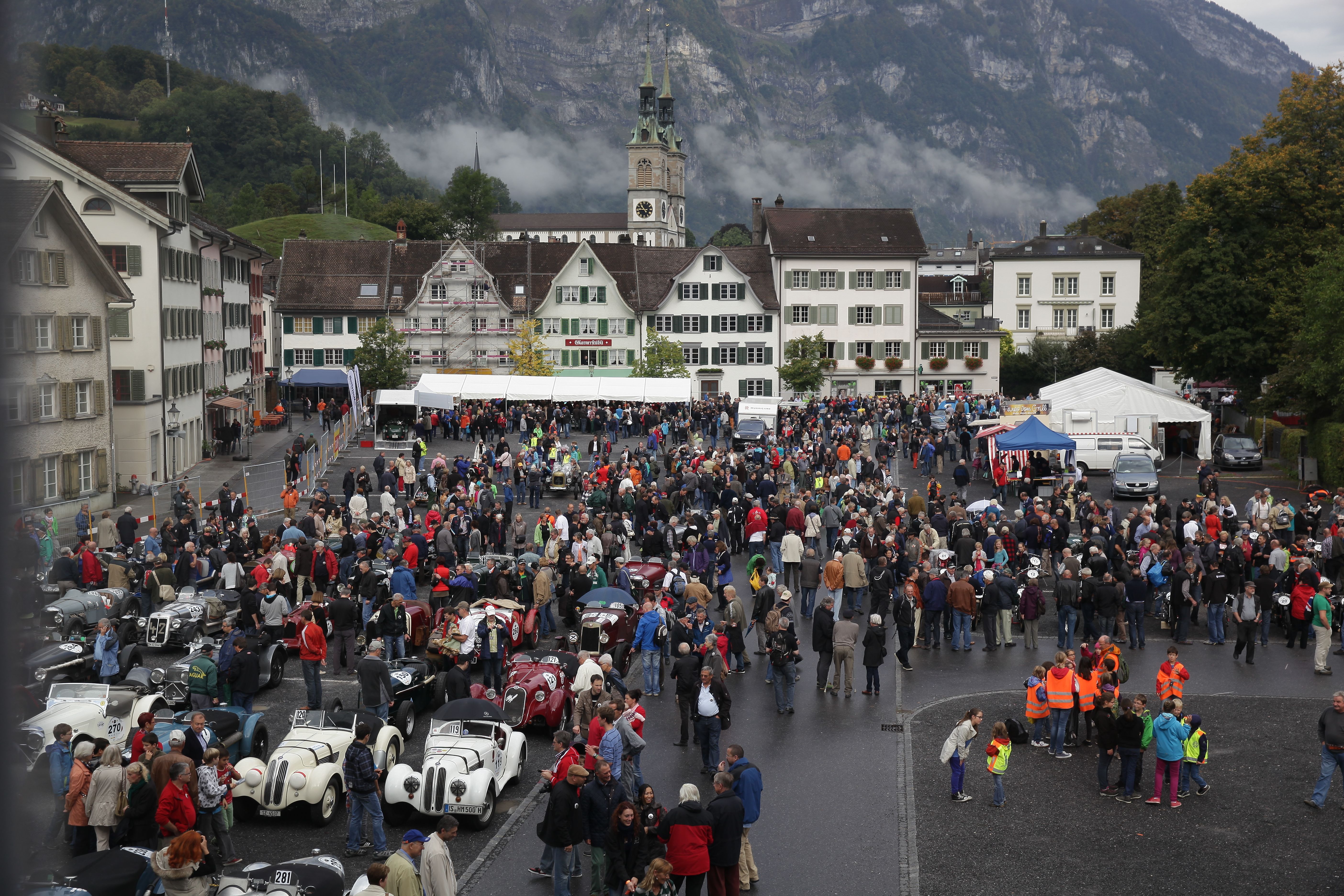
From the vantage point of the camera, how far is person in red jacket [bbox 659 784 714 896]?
11.6 m

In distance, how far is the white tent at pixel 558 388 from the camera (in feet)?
181

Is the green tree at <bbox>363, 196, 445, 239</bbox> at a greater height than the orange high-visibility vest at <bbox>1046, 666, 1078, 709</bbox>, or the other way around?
the green tree at <bbox>363, 196, 445, 239</bbox>

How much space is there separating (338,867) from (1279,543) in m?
19.0

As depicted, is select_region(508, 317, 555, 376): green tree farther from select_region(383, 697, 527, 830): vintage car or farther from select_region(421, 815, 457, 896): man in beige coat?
select_region(421, 815, 457, 896): man in beige coat

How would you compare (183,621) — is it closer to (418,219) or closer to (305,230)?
(305,230)

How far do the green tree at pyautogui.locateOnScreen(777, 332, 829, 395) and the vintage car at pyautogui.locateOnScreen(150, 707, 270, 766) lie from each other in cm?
5764

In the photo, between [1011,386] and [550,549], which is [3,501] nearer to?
[550,549]

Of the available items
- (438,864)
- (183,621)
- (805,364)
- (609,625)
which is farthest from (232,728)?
(805,364)

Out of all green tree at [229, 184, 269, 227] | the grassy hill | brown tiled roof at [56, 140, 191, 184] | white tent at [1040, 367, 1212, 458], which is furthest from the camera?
green tree at [229, 184, 269, 227]

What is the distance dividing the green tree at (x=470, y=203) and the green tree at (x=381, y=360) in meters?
55.6

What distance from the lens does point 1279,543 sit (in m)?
23.3

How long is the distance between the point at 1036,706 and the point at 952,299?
350 ft

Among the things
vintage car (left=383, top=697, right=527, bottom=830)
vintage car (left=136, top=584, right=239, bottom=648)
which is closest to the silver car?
vintage car (left=136, top=584, right=239, bottom=648)

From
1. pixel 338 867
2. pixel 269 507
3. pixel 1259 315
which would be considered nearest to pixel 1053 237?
pixel 1259 315
